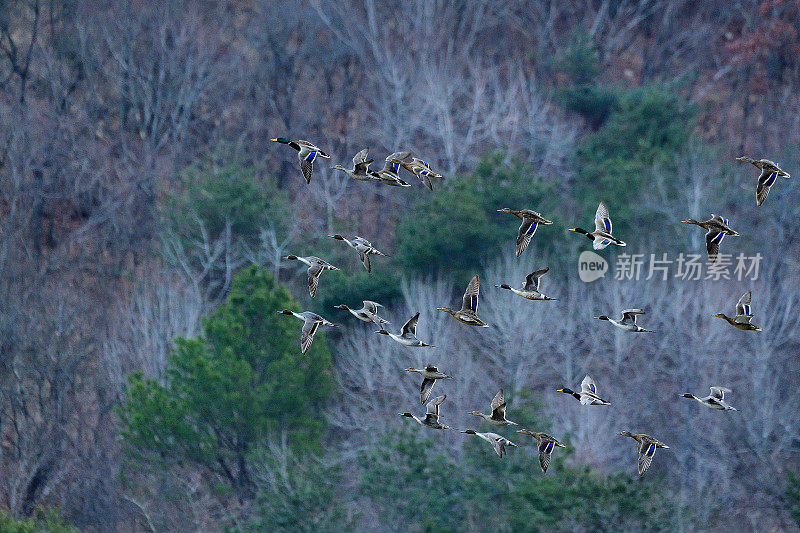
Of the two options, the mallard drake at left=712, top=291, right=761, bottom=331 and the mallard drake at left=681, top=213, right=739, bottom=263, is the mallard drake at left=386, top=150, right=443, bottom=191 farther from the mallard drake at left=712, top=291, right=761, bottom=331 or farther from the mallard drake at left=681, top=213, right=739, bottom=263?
the mallard drake at left=712, top=291, right=761, bottom=331

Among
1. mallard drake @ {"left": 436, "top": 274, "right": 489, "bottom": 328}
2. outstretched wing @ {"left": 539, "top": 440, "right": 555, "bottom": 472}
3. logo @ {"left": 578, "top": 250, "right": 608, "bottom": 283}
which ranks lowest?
logo @ {"left": 578, "top": 250, "right": 608, "bottom": 283}

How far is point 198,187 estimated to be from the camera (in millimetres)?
40344

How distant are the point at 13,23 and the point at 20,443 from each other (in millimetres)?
18372

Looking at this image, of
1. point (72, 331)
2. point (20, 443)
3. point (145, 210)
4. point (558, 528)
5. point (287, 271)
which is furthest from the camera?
point (145, 210)

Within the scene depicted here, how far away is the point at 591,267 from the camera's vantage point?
3800 centimetres

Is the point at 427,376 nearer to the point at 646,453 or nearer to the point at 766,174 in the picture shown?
the point at 646,453

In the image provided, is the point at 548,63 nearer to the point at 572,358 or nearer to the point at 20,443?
the point at 572,358

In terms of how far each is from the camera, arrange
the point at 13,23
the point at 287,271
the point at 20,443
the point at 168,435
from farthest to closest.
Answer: the point at 13,23 < the point at 287,271 < the point at 20,443 < the point at 168,435

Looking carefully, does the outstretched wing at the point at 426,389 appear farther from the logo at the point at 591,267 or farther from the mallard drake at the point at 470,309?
the logo at the point at 591,267

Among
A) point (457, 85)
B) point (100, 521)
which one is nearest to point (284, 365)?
point (100, 521)

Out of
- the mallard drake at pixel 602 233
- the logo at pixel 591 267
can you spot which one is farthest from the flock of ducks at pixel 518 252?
the logo at pixel 591 267

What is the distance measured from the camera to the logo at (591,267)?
37.8m

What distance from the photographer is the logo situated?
3781 centimetres

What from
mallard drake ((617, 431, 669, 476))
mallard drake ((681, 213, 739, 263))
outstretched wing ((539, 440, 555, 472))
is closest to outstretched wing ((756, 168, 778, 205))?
mallard drake ((681, 213, 739, 263))
